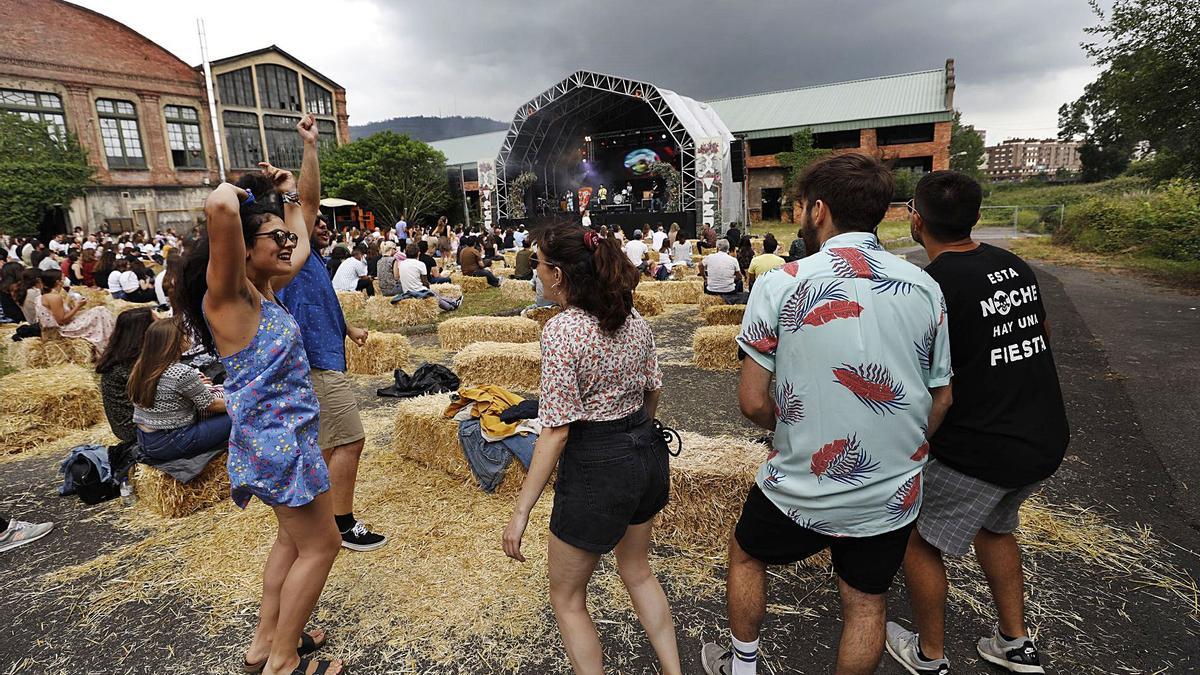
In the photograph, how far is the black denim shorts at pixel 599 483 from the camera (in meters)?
1.96

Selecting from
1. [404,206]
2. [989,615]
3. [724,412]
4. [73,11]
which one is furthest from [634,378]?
[73,11]

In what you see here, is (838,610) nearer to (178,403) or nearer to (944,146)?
(178,403)

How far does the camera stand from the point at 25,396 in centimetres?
575

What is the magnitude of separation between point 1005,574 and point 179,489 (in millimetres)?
4878

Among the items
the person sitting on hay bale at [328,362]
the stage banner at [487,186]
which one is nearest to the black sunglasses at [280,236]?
the person sitting on hay bale at [328,362]

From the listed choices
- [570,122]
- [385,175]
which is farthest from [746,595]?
[385,175]

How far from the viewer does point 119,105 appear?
33.8m

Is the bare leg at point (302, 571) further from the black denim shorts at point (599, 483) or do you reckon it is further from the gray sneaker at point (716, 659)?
the gray sneaker at point (716, 659)

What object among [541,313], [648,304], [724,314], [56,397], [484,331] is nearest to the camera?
[56,397]

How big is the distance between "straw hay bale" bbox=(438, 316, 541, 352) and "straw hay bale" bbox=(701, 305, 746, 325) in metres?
2.76

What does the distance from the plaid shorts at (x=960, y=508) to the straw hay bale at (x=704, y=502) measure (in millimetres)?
1250

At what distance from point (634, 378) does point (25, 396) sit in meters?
6.91

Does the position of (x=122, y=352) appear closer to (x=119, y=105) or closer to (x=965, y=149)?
(x=119, y=105)

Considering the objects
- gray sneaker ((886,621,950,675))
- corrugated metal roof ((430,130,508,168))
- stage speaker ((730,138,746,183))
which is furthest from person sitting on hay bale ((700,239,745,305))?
corrugated metal roof ((430,130,508,168))
